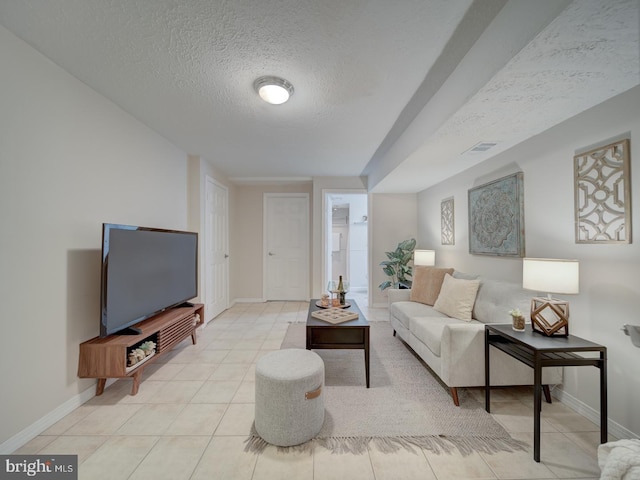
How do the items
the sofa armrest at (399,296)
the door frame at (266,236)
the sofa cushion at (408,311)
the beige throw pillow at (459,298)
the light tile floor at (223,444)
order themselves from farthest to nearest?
the door frame at (266,236) → the sofa armrest at (399,296) → the sofa cushion at (408,311) → the beige throw pillow at (459,298) → the light tile floor at (223,444)

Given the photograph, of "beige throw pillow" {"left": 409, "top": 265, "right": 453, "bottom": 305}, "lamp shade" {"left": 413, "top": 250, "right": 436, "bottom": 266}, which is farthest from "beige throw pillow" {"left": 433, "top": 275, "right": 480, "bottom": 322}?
"lamp shade" {"left": 413, "top": 250, "right": 436, "bottom": 266}

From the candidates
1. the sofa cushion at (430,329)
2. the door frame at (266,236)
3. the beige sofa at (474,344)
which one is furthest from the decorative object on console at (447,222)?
the door frame at (266,236)

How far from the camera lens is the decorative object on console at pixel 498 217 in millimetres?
2305

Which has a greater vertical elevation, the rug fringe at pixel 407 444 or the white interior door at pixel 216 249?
the white interior door at pixel 216 249

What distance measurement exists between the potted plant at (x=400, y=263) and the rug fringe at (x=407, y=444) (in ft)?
8.52

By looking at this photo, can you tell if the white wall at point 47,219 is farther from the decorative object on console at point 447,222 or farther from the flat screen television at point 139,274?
the decorative object on console at point 447,222

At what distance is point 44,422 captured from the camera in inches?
65.4

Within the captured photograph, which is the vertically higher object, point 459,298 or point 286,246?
point 286,246

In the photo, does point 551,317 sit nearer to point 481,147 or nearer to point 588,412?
point 588,412

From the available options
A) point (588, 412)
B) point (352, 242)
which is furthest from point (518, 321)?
point (352, 242)

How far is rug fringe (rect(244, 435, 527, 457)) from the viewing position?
1.51 metres

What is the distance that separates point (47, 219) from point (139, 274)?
2.35 feet

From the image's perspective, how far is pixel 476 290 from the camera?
254 centimetres

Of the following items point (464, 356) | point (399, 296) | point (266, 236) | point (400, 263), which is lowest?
point (464, 356)
